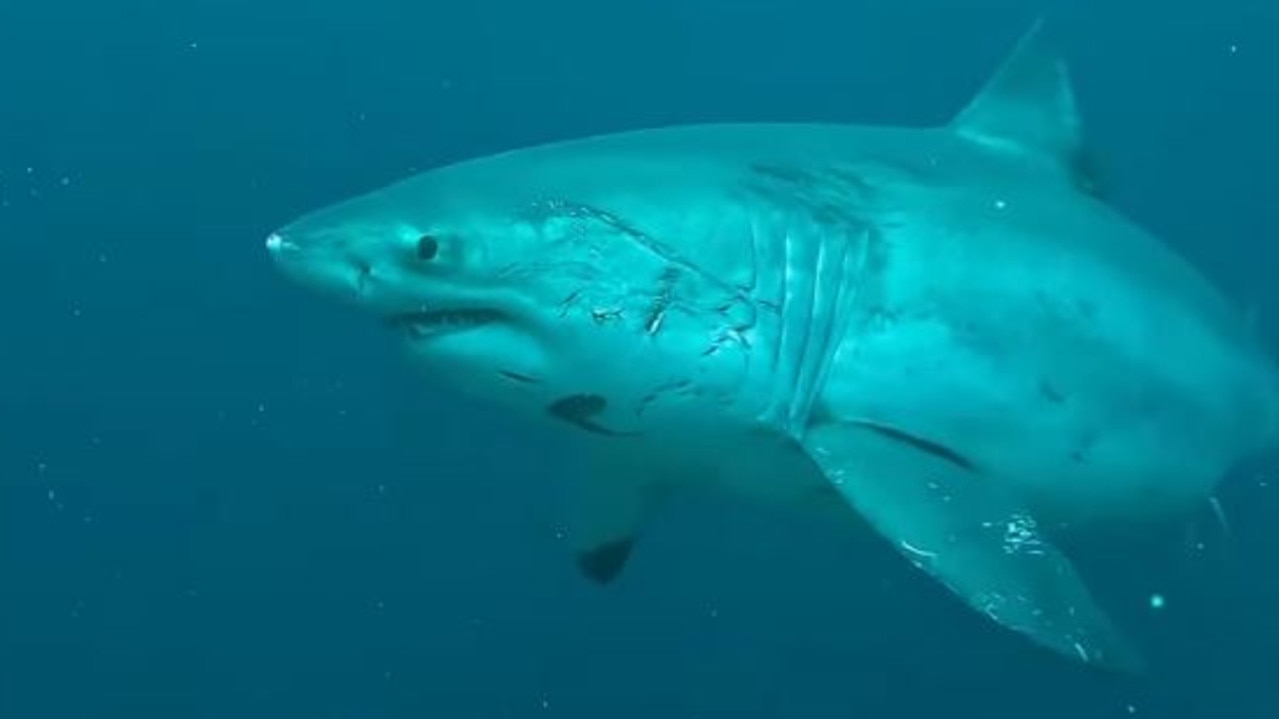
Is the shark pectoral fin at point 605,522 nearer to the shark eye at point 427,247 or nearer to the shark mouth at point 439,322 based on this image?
the shark mouth at point 439,322

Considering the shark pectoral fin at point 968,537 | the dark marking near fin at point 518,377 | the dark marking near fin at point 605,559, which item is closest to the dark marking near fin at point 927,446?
the shark pectoral fin at point 968,537

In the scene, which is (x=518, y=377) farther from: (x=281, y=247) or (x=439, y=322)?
(x=281, y=247)

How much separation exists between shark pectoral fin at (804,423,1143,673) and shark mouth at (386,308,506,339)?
93cm

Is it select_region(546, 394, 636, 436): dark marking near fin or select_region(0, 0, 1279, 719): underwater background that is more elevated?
select_region(546, 394, 636, 436): dark marking near fin

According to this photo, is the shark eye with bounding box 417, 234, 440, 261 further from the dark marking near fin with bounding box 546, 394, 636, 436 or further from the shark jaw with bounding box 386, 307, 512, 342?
the dark marking near fin with bounding box 546, 394, 636, 436

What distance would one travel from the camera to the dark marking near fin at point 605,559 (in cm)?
541

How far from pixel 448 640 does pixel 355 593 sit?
0.82 meters

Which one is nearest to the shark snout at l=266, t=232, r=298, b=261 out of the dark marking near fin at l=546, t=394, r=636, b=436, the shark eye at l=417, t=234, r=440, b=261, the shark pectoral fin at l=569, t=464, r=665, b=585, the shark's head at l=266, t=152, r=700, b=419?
the shark's head at l=266, t=152, r=700, b=419

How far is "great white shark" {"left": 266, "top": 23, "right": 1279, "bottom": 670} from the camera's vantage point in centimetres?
376

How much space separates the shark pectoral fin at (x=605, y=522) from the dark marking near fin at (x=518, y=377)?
144 cm

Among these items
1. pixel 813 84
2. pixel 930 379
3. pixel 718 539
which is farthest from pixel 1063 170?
pixel 813 84

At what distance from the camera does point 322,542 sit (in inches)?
445

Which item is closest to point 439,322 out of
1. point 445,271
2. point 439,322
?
point 439,322

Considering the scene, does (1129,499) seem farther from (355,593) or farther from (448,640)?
(355,593)
